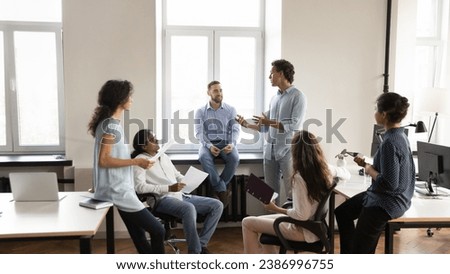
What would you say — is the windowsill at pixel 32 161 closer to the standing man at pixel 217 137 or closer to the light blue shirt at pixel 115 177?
the standing man at pixel 217 137

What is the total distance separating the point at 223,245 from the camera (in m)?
4.30

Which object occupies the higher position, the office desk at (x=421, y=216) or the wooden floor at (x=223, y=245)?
the office desk at (x=421, y=216)

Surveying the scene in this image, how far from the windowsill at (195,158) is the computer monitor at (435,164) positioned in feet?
5.69

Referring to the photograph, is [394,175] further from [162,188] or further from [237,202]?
[237,202]

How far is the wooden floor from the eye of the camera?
13.5 ft

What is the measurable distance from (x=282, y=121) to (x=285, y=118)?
0.04 m

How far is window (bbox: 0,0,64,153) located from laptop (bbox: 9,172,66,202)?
78.3 inches

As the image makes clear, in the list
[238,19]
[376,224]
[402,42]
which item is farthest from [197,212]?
[402,42]

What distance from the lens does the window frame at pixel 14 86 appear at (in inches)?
183

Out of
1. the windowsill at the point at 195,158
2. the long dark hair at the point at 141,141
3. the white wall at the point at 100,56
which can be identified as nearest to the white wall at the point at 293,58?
the white wall at the point at 100,56

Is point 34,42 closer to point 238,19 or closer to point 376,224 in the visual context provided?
point 238,19

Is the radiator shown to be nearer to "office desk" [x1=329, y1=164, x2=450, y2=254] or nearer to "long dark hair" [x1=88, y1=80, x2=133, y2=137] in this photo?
"office desk" [x1=329, y1=164, x2=450, y2=254]
